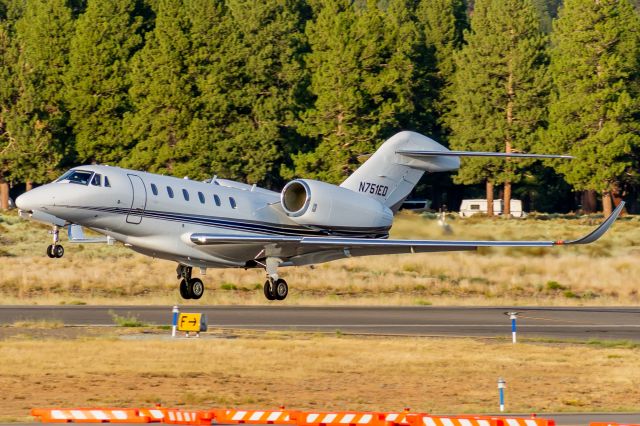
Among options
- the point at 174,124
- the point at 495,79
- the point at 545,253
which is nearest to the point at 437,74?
the point at 495,79

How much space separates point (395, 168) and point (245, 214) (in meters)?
5.31

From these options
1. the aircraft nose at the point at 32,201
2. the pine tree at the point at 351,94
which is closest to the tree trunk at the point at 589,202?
the pine tree at the point at 351,94

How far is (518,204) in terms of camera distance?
88625 mm

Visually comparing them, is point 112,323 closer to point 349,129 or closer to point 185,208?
point 185,208

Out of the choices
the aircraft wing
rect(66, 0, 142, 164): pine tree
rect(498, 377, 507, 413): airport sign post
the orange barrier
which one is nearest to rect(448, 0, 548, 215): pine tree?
rect(66, 0, 142, 164): pine tree

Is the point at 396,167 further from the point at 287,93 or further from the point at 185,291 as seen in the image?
the point at 287,93

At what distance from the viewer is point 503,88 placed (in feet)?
258

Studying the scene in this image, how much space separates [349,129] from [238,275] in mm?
27561

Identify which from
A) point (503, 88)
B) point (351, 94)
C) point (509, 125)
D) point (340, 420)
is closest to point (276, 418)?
point (340, 420)

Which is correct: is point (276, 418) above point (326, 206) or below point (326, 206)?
below

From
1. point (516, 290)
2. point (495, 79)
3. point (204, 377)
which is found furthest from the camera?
point (495, 79)

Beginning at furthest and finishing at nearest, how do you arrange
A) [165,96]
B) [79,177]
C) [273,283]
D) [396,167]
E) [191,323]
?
[165,96] < [396,167] < [273,283] < [79,177] < [191,323]

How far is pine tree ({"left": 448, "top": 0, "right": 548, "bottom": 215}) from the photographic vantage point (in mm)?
77125

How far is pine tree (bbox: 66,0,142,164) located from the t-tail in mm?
40668
